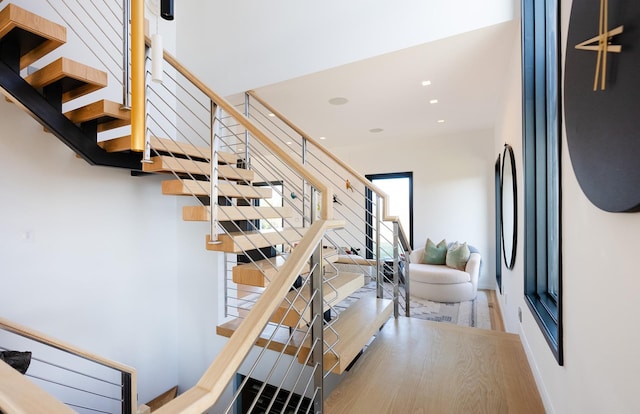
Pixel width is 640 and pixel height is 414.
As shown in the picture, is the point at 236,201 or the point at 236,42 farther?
the point at 236,42

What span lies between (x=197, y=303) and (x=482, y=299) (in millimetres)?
4274

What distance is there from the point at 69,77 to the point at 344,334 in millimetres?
2410

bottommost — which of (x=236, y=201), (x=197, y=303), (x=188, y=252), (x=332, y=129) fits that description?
(x=197, y=303)

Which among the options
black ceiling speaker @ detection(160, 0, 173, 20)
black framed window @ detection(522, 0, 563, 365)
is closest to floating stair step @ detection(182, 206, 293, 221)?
black ceiling speaker @ detection(160, 0, 173, 20)

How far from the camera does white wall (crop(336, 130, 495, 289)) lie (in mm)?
5301

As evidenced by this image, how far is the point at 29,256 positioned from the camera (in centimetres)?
255

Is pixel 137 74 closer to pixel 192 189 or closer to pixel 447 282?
pixel 192 189

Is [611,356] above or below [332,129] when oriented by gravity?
below

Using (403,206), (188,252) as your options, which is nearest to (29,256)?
(188,252)

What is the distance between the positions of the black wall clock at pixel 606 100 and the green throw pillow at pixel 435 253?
437cm

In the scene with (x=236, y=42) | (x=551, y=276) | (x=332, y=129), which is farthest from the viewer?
(x=332, y=129)

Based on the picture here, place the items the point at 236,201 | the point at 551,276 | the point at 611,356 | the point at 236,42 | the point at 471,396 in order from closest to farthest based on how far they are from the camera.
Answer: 1. the point at 611,356
2. the point at 471,396
3. the point at 551,276
4. the point at 236,201
5. the point at 236,42

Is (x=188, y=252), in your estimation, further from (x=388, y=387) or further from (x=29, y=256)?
(x=388, y=387)

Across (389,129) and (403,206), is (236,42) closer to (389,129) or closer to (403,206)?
(389,129)
